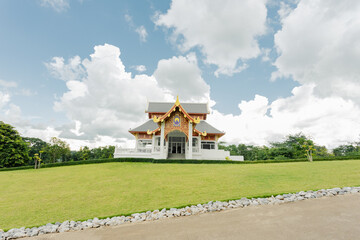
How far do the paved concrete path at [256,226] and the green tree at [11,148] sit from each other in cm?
3324

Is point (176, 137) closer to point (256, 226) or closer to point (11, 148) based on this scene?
point (256, 226)

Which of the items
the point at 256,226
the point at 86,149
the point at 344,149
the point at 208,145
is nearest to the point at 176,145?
the point at 208,145

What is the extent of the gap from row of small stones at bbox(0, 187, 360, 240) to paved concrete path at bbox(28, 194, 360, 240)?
0.78ft

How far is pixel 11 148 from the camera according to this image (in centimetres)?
2772

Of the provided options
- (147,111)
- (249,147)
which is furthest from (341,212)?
(249,147)

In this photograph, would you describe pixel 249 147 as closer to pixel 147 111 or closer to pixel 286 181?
pixel 147 111

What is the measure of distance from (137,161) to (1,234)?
51.0ft

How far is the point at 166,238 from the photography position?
13.4 feet

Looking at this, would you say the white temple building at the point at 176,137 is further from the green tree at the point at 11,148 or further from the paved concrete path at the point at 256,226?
the green tree at the point at 11,148

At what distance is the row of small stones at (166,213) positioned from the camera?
15.9 feet

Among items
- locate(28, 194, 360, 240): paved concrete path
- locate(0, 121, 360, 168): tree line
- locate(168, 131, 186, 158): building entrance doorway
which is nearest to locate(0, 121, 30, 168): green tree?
locate(0, 121, 360, 168): tree line

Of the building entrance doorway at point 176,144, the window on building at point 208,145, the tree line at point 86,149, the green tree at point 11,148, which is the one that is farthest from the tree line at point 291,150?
the green tree at point 11,148

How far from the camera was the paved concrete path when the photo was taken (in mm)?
4008

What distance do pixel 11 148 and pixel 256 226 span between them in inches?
1503
